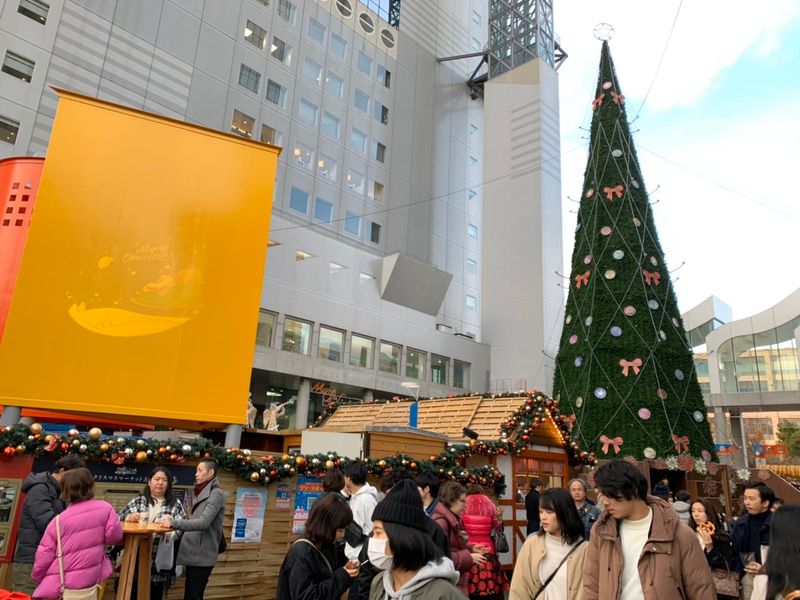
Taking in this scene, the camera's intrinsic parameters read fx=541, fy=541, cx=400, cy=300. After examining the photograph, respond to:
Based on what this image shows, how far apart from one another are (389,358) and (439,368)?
3.87 metres

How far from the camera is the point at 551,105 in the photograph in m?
36.1

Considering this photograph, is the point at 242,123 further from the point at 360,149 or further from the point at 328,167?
the point at 360,149

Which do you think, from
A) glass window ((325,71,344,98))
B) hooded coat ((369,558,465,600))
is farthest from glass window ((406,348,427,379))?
hooded coat ((369,558,465,600))

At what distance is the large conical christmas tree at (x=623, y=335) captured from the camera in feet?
42.7

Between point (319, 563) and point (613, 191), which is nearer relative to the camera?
point (319, 563)

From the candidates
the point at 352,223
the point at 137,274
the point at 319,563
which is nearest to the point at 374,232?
the point at 352,223

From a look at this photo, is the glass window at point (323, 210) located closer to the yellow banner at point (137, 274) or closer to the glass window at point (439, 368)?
the glass window at point (439, 368)

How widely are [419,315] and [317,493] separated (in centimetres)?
2325

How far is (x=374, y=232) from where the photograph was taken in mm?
32531

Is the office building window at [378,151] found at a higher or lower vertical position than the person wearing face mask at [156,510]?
higher

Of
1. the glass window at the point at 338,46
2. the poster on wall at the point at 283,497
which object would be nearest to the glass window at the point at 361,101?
the glass window at the point at 338,46

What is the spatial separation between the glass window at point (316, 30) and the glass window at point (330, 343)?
17.8 meters

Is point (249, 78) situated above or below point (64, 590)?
above

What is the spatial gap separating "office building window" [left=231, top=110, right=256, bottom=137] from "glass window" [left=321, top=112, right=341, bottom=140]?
4.75 m
